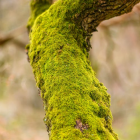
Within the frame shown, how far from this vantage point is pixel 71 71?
5.39 ft

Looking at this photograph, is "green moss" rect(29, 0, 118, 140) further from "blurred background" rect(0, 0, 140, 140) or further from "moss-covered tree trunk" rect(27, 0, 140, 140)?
"blurred background" rect(0, 0, 140, 140)

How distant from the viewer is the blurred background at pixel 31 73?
6633mm

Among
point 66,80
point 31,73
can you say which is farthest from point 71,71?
point 31,73

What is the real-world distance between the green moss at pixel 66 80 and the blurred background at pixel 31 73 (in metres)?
4.48

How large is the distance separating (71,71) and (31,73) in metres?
5.92

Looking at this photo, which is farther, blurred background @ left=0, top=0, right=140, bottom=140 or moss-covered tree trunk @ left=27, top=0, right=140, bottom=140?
blurred background @ left=0, top=0, right=140, bottom=140

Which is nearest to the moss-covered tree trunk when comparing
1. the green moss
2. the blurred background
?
the green moss

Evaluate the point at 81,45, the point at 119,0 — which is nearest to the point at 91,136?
the point at 81,45

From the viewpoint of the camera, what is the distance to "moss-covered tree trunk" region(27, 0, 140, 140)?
1.41m

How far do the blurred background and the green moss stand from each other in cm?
448

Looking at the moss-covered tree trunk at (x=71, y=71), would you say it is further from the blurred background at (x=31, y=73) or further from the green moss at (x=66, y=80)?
the blurred background at (x=31, y=73)

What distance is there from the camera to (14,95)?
28.3ft

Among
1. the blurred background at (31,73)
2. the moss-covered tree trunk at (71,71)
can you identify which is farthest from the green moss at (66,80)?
the blurred background at (31,73)

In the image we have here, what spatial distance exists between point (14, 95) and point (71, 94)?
293 inches
